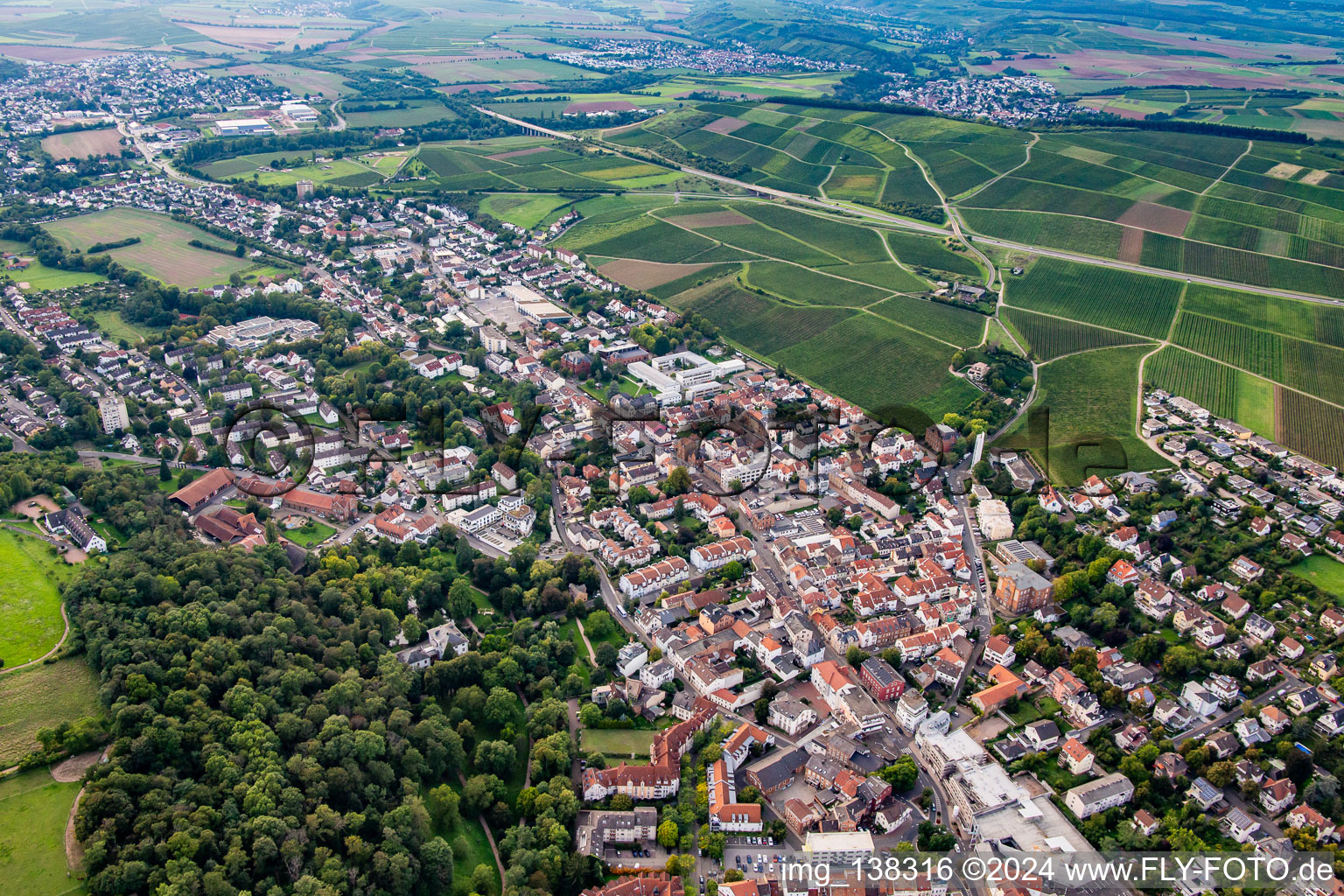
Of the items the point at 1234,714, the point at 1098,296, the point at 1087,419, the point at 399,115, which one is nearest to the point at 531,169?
the point at 399,115

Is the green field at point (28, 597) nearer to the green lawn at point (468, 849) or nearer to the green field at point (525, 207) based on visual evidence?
the green lawn at point (468, 849)

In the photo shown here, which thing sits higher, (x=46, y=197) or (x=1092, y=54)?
(x=1092, y=54)

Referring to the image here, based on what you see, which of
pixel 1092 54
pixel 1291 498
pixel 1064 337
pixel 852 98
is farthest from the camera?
pixel 1092 54

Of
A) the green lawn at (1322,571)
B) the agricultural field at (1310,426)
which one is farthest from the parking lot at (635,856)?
the agricultural field at (1310,426)

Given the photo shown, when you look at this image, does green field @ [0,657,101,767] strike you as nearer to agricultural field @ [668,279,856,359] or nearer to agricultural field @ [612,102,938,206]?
agricultural field @ [668,279,856,359]

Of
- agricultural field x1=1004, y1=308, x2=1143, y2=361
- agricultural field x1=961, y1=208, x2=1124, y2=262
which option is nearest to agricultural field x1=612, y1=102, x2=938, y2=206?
agricultural field x1=961, y1=208, x2=1124, y2=262

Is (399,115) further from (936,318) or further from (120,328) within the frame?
(936,318)

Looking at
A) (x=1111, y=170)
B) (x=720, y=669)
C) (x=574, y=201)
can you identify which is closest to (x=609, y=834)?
(x=720, y=669)

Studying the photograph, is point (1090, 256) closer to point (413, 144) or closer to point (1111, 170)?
point (1111, 170)
